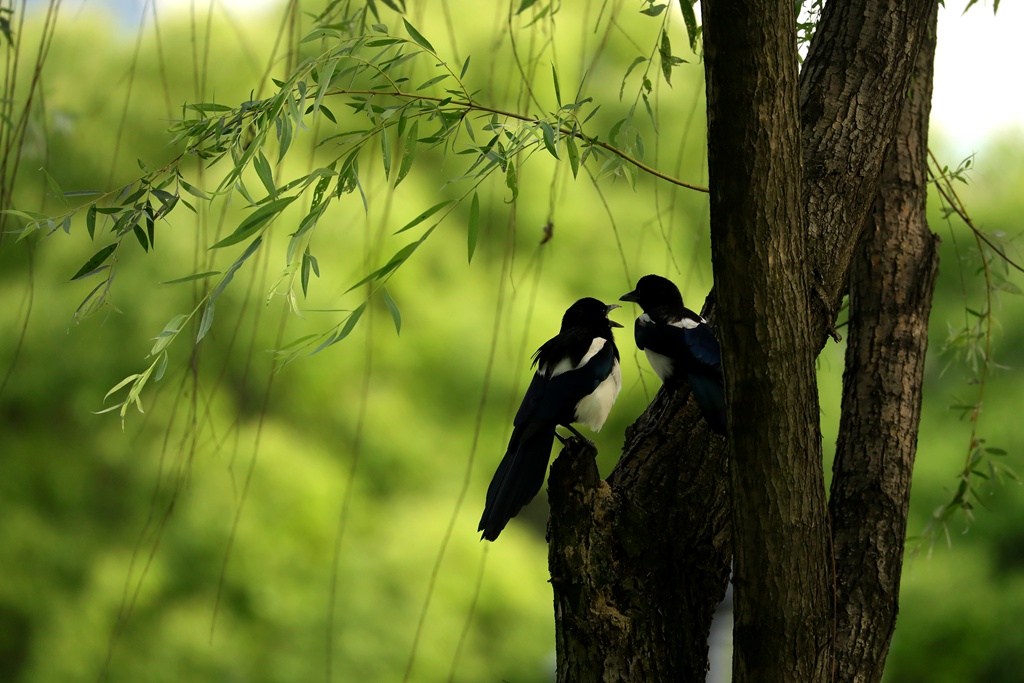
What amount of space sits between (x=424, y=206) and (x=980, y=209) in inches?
96.8

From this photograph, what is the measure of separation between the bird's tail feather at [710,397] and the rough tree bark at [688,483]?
0.06m

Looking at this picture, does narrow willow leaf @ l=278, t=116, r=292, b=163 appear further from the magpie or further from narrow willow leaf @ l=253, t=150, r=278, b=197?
the magpie

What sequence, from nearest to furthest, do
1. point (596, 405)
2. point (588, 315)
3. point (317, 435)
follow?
1. point (596, 405)
2. point (588, 315)
3. point (317, 435)

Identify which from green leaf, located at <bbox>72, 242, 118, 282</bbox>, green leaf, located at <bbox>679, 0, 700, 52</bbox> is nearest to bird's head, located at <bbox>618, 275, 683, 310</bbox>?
green leaf, located at <bbox>679, 0, 700, 52</bbox>

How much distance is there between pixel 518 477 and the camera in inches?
56.9

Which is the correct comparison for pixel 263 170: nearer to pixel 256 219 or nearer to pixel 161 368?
pixel 256 219

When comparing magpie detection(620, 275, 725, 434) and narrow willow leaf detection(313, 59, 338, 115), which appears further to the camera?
magpie detection(620, 275, 725, 434)

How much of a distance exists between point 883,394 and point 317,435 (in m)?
2.35

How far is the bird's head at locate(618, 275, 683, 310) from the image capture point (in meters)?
1.86

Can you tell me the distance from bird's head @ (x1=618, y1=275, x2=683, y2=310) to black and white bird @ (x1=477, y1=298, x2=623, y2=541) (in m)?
0.17

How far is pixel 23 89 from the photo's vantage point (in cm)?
379

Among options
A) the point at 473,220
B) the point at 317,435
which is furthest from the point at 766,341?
the point at 317,435

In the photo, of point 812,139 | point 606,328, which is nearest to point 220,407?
point 606,328

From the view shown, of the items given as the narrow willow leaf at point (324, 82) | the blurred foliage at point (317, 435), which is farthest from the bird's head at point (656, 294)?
the blurred foliage at point (317, 435)
